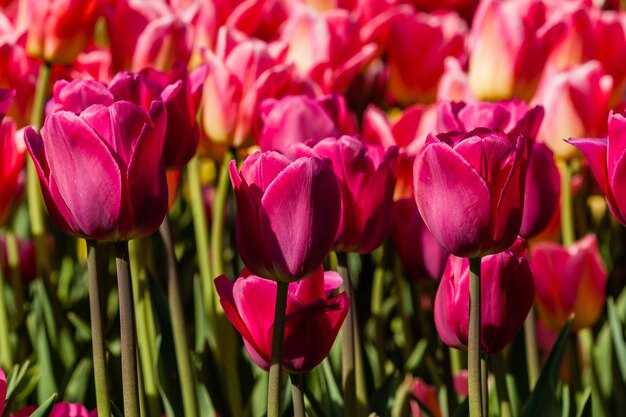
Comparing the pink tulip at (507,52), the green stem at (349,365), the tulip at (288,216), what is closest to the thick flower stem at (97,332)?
the tulip at (288,216)

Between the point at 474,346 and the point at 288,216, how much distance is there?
0.54ft

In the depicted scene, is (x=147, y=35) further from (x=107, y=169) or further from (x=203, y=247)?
(x=107, y=169)

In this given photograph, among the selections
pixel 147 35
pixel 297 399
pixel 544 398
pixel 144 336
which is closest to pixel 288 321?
pixel 297 399

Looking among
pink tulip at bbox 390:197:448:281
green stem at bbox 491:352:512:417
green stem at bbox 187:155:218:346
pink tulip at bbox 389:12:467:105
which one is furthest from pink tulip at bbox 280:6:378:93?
green stem at bbox 491:352:512:417

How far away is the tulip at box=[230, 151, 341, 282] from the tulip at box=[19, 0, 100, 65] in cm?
70

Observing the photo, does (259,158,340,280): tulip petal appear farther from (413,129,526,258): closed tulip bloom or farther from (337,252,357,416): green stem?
(337,252,357,416): green stem

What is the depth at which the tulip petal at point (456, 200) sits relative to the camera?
2.51 feet

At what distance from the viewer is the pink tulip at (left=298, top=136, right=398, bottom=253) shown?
932 millimetres

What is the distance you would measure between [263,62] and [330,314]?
0.53 m

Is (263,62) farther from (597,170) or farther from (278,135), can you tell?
(597,170)

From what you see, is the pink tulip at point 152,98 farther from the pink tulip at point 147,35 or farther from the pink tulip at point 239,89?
the pink tulip at point 147,35

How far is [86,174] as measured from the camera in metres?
0.78

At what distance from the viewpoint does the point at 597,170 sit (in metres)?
0.86

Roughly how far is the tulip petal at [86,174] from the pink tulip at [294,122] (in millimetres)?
338
